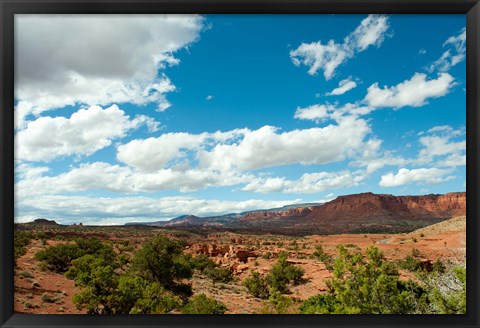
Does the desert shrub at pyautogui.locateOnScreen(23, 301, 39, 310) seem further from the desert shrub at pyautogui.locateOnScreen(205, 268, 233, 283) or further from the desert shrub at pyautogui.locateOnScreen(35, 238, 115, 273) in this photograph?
the desert shrub at pyautogui.locateOnScreen(205, 268, 233, 283)

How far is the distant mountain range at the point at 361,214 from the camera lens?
25.8m

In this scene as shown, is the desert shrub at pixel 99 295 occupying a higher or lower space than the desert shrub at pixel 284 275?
higher

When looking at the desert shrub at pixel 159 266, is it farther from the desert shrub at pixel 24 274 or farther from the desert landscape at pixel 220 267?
the desert shrub at pixel 24 274

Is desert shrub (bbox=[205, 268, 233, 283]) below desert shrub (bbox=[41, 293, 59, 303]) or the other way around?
below

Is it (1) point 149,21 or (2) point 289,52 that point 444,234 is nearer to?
(2) point 289,52

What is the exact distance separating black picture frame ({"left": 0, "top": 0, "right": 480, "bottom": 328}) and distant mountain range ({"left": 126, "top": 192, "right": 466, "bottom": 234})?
19967 mm

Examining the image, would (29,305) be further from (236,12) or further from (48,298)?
(236,12)

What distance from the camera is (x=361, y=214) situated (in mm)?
35688

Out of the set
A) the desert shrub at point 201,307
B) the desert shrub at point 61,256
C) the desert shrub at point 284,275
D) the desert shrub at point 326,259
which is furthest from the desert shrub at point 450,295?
the desert shrub at point 326,259

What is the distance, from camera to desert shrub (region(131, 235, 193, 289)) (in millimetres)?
7922

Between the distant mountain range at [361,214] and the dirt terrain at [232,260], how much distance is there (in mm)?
→ 3448

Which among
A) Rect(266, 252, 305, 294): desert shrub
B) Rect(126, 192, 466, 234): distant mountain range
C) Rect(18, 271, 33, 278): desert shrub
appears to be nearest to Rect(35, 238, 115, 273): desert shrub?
Rect(18, 271, 33, 278): desert shrub

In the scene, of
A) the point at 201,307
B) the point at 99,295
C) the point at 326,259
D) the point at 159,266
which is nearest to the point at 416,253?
the point at 326,259

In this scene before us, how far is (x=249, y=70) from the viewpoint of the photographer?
197 inches
